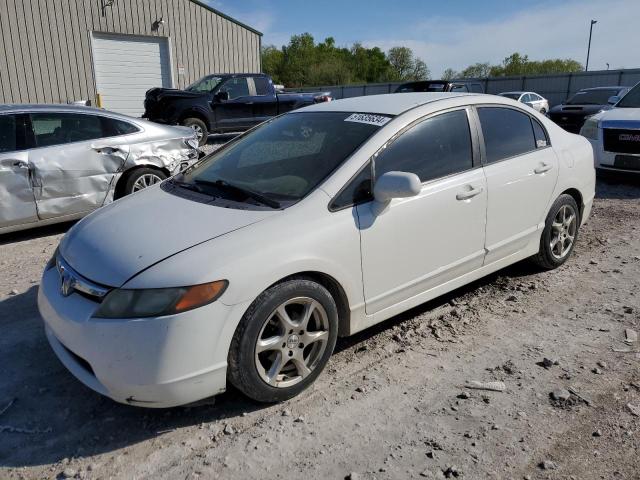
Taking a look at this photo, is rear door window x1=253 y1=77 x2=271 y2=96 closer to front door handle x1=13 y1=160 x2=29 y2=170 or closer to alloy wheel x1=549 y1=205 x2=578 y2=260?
front door handle x1=13 y1=160 x2=29 y2=170

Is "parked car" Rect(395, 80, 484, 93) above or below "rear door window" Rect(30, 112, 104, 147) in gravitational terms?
above

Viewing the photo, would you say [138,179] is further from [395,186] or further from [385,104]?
[395,186]

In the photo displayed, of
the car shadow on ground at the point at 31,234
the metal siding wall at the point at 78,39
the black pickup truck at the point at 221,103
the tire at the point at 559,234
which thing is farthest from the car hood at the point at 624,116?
the metal siding wall at the point at 78,39

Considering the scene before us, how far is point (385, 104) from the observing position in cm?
377

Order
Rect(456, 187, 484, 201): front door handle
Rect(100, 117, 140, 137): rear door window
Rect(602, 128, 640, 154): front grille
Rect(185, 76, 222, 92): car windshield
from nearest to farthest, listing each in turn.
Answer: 1. Rect(456, 187, 484, 201): front door handle
2. Rect(100, 117, 140, 137): rear door window
3. Rect(602, 128, 640, 154): front grille
4. Rect(185, 76, 222, 92): car windshield

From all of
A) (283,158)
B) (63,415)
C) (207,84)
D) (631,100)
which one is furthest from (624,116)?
(207,84)

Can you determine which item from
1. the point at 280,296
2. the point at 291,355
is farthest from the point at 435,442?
the point at 280,296

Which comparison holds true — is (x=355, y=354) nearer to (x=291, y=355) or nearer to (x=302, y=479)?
(x=291, y=355)

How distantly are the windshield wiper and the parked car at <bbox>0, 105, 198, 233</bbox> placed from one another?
112 inches

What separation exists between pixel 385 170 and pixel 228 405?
1.63m

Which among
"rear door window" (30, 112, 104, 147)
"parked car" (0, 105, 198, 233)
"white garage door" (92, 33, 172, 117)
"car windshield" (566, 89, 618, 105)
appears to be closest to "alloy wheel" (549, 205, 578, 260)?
"parked car" (0, 105, 198, 233)

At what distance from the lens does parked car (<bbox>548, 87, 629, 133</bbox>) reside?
14.6 meters

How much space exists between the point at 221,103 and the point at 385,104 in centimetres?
1084

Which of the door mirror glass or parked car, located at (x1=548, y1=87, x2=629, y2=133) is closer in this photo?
the door mirror glass
